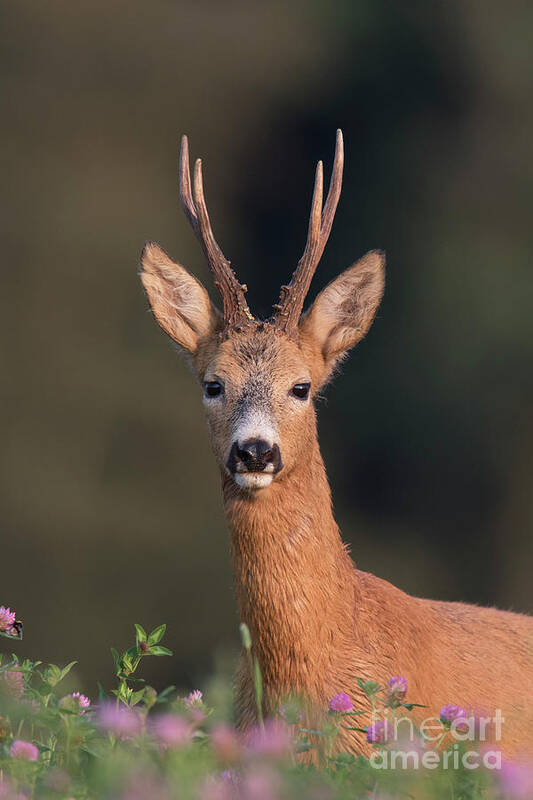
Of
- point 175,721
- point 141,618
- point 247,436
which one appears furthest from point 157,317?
point 141,618

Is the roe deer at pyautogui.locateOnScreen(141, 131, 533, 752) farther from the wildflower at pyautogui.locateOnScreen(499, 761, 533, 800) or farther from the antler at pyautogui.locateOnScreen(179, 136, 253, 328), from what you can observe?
the wildflower at pyautogui.locateOnScreen(499, 761, 533, 800)

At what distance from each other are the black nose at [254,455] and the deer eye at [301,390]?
1.09 ft

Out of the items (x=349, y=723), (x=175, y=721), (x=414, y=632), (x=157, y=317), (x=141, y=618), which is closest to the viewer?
(x=175, y=721)

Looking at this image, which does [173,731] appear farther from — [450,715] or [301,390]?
[301,390]

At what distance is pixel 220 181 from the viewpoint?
11.5m

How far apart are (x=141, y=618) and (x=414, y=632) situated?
255 inches

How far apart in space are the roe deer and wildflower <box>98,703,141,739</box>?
118 centimetres

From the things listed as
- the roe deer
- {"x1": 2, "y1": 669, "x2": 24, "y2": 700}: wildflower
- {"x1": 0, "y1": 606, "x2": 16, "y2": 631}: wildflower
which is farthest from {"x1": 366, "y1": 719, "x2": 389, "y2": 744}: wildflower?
the roe deer

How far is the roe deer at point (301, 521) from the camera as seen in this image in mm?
3469

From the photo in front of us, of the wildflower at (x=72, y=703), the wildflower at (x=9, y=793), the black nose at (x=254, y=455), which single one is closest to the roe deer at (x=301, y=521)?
the black nose at (x=254, y=455)

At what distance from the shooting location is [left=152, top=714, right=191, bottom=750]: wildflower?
1.88m

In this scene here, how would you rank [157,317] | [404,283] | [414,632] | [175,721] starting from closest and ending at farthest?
1. [175,721]
2. [414,632]
3. [157,317]
4. [404,283]

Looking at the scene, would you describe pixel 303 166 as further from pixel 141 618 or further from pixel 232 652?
pixel 232 652

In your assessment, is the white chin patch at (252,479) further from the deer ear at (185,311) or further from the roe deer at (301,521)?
the deer ear at (185,311)
